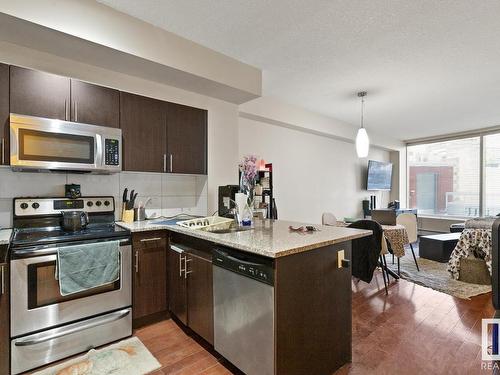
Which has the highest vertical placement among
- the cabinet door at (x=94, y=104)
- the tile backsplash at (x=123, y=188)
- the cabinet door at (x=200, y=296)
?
the cabinet door at (x=94, y=104)

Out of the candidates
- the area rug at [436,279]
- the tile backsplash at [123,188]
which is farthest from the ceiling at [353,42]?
the area rug at [436,279]

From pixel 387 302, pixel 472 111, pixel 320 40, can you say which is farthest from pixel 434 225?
pixel 320 40

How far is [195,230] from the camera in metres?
2.07

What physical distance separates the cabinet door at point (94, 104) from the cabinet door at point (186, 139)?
0.51 metres

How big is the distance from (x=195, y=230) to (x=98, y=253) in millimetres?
720

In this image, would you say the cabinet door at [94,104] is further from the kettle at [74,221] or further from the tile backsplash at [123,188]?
the kettle at [74,221]

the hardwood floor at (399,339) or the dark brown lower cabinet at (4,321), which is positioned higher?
the dark brown lower cabinet at (4,321)

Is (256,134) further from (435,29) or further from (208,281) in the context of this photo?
(208,281)

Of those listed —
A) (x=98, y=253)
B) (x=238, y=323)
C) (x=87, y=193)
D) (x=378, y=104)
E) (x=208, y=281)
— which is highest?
(x=378, y=104)

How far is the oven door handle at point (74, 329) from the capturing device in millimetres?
Result: 1752

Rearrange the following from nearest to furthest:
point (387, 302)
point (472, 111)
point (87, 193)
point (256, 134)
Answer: point (87, 193) → point (387, 302) → point (256, 134) → point (472, 111)

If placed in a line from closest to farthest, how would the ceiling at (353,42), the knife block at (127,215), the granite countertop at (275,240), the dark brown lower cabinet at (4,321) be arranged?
the granite countertop at (275,240), the dark brown lower cabinet at (4,321), the ceiling at (353,42), the knife block at (127,215)

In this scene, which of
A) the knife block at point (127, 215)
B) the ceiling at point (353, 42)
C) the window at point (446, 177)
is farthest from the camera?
the window at point (446, 177)

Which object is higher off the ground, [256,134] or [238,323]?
[256,134]
